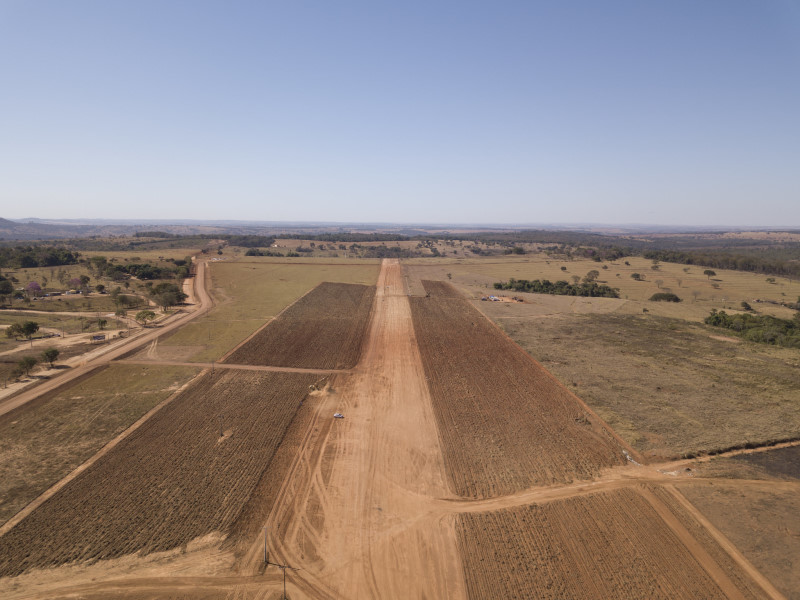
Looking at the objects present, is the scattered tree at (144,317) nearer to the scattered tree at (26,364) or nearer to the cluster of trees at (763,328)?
the scattered tree at (26,364)

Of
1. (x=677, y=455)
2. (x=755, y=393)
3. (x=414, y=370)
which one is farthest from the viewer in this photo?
(x=414, y=370)

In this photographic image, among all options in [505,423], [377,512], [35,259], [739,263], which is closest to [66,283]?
[35,259]

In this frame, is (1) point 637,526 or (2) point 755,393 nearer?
(1) point 637,526

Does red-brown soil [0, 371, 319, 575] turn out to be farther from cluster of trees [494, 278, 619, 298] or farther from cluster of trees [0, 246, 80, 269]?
cluster of trees [0, 246, 80, 269]

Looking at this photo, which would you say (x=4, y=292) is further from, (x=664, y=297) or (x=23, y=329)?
(x=664, y=297)

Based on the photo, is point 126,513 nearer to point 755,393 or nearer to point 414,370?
point 414,370

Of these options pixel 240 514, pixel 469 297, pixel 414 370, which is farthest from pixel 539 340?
pixel 240 514

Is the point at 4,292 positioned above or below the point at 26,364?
above
